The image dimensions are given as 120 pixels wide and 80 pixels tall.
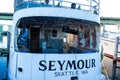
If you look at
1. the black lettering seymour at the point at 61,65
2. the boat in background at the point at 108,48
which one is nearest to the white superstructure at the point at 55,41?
the black lettering seymour at the point at 61,65

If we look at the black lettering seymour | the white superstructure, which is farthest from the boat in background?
the black lettering seymour

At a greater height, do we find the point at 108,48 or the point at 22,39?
the point at 22,39

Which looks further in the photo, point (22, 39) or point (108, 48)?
point (108, 48)

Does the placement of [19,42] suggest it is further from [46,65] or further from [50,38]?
[46,65]

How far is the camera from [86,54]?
735 cm

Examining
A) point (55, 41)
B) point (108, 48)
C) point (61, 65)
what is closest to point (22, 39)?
point (55, 41)

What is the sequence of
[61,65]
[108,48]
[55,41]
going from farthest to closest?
[108,48] → [55,41] → [61,65]

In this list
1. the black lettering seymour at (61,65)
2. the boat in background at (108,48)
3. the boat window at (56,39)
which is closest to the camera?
the black lettering seymour at (61,65)

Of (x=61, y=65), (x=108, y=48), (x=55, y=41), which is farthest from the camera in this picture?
(x=108, y=48)

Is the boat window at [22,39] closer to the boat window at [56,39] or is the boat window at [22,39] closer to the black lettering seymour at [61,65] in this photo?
the boat window at [56,39]

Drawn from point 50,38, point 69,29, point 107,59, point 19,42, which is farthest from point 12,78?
point 107,59

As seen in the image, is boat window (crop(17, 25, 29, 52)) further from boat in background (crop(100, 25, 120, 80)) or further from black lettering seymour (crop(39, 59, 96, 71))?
boat in background (crop(100, 25, 120, 80))

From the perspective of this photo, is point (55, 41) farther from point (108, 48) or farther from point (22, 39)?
point (108, 48)

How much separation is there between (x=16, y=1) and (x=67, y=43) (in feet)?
8.18
